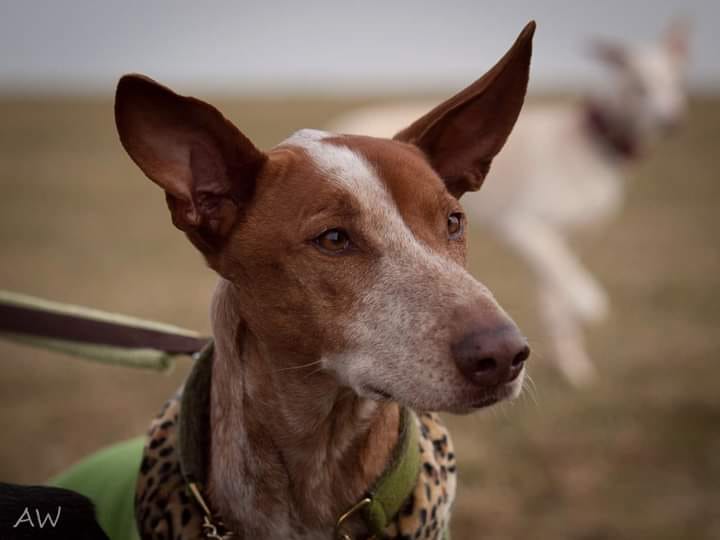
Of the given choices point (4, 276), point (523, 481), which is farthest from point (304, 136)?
point (4, 276)

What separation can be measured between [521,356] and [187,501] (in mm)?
1126

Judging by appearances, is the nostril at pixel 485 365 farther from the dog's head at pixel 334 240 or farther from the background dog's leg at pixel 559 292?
the background dog's leg at pixel 559 292

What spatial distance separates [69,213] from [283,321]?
59.6ft

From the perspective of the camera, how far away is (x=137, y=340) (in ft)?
10.3

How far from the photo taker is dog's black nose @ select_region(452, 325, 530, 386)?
2.19 meters

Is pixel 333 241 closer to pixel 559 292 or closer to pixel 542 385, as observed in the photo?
pixel 542 385

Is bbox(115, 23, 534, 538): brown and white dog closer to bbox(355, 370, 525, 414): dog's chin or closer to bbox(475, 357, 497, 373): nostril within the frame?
bbox(355, 370, 525, 414): dog's chin

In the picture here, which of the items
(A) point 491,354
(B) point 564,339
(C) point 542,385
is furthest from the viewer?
(B) point 564,339

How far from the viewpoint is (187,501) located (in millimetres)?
2514

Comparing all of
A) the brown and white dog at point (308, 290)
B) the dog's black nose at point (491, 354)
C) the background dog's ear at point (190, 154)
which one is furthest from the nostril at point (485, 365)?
the background dog's ear at point (190, 154)

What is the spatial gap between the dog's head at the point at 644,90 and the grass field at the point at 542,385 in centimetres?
239

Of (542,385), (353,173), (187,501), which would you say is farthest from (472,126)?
(542,385)

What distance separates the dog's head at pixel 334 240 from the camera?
2363mm

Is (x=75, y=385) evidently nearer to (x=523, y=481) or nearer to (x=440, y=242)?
(x=523, y=481)
